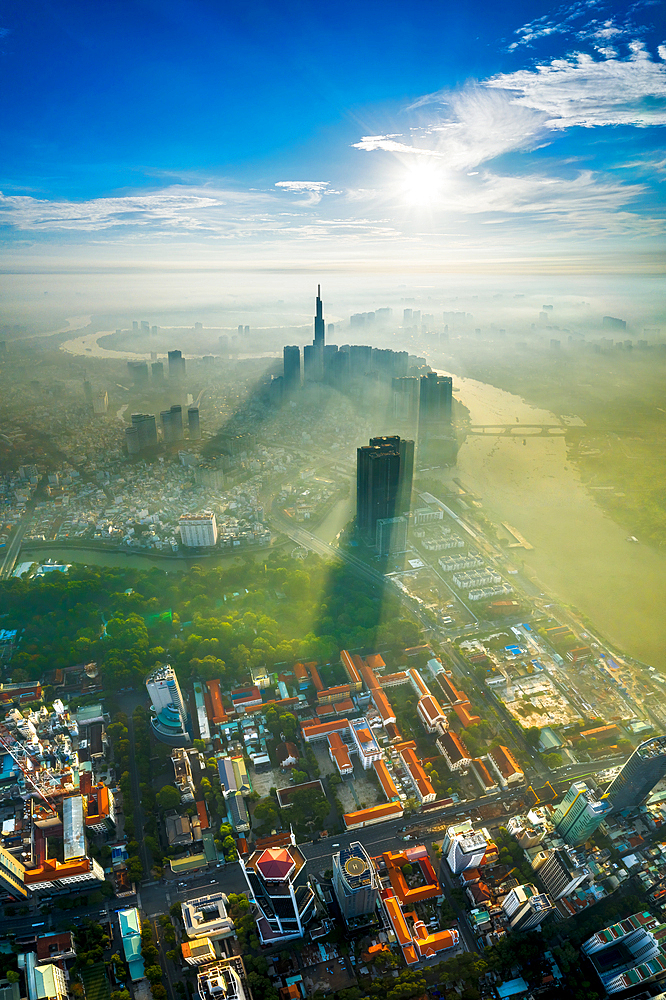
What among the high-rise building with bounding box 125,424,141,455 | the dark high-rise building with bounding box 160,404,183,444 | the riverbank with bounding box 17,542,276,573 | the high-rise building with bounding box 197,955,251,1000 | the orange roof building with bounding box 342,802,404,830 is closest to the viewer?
the high-rise building with bounding box 197,955,251,1000

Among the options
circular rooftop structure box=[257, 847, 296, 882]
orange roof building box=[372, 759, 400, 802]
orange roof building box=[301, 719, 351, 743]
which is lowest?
orange roof building box=[372, 759, 400, 802]

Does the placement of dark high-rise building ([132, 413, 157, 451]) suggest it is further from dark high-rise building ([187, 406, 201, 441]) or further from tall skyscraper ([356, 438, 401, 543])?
tall skyscraper ([356, 438, 401, 543])

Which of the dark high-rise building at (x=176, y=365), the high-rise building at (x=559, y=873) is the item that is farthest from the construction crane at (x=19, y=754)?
the dark high-rise building at (x=176, y=365)

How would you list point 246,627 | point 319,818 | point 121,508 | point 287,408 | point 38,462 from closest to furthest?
point 319,818 < point 246,627 < point 121,508 < point 38,462 < point 287,408

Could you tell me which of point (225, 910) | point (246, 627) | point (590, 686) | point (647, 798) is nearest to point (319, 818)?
point (225, 910)

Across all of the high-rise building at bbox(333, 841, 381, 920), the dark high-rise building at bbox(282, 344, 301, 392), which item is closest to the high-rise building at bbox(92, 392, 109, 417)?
the dark high-rise building at bbox(282, 344, 301, 392)

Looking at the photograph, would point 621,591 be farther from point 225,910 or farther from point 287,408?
point 287,408

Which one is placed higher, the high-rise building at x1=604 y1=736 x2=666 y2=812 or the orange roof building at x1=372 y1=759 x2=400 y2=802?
the high-rise building at x1=604 y1=736 x2=666 y2=812
